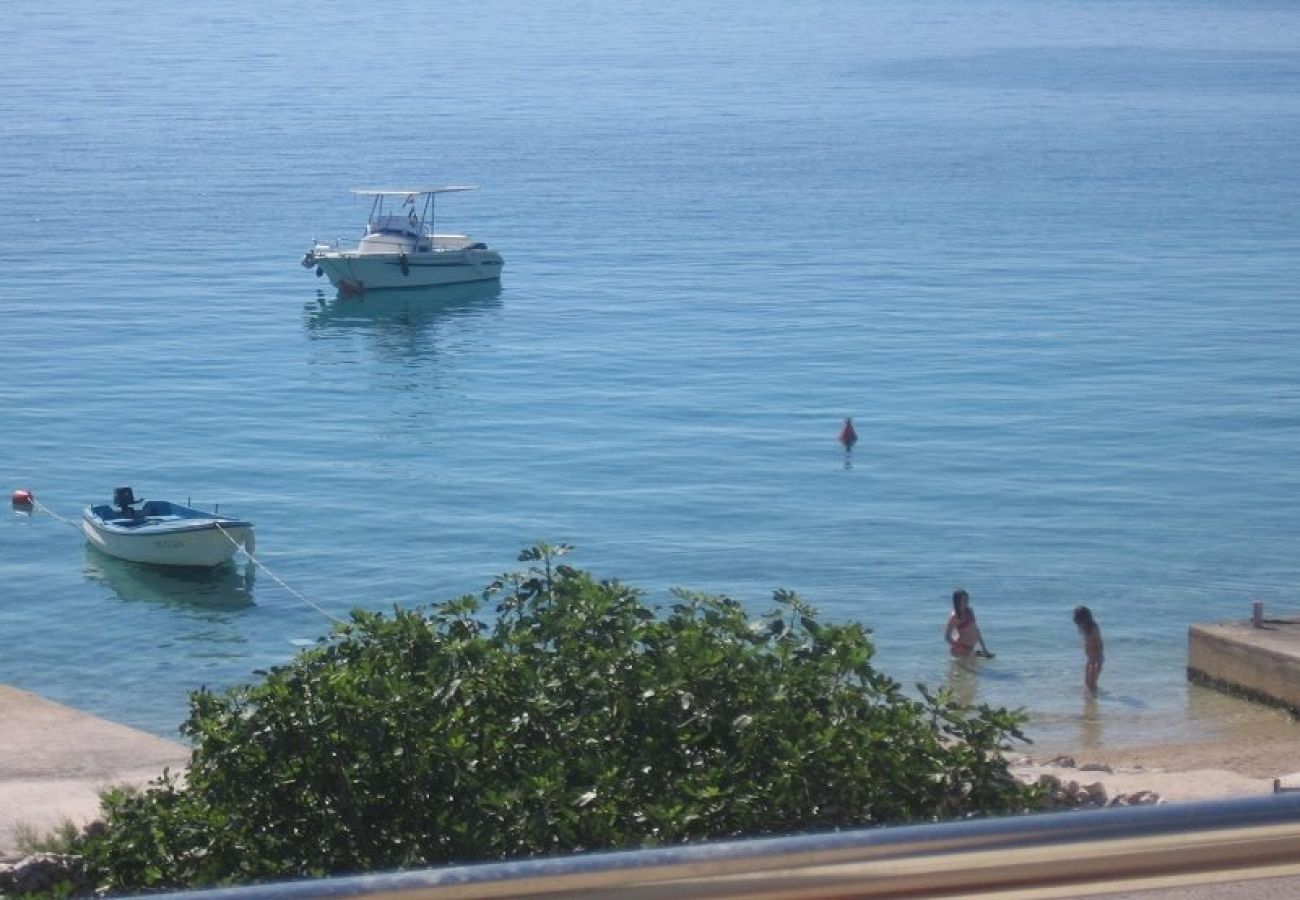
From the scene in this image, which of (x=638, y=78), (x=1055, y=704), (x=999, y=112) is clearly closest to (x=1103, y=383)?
(x=1055, y=704)

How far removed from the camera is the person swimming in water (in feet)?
80.5

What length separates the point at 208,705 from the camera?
8.59 m

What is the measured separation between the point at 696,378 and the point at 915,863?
151ft

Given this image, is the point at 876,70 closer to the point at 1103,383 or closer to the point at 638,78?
the point at 638,78

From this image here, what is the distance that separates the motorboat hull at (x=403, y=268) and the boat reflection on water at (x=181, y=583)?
94.0 ft

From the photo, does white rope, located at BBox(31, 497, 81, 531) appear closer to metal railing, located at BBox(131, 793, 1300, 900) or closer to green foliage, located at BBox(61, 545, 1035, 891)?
green foliage, located at BBox(61, 545, 1035, 891)

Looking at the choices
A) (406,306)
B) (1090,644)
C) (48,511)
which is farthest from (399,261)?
(1090,644)

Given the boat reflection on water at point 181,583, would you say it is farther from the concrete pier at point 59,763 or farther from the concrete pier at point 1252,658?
the concrete pier at point 1252,658

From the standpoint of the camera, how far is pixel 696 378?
48.7 metres

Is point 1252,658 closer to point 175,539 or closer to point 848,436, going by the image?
point 175,539

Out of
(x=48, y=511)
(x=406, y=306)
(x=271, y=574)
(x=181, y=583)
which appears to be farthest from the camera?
(x=406, y=306)

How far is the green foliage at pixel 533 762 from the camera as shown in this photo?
26.0ft

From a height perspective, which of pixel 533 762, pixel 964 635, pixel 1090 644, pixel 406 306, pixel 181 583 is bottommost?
pixel 181 583

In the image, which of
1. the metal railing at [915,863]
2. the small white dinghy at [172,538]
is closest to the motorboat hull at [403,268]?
the small white dinghy at [172,538]
